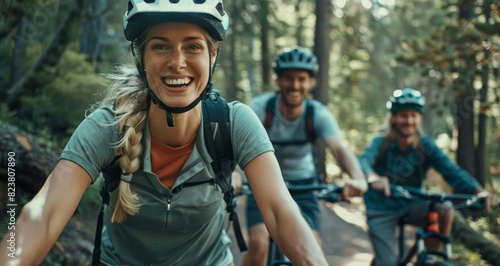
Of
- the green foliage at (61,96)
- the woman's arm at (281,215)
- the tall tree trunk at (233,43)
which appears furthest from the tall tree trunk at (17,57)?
the tall tree trunk at (233,43)

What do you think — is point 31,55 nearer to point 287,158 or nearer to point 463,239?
point 287,158

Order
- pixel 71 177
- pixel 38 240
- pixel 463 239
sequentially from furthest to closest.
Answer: pixel 463 239
pixel 71 177
pixel 38 240

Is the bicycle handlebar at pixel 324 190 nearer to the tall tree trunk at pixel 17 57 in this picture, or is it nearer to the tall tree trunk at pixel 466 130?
the tall tree trunk at pixel 17 57

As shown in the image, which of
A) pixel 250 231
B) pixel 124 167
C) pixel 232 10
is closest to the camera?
pixel 124 167

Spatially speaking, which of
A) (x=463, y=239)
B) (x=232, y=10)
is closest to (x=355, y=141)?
(x=232, y=10)

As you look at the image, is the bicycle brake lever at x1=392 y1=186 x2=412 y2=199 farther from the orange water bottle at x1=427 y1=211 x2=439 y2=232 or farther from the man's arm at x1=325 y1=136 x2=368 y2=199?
the man's arm at x1=325 y1=136 x2=368 y2=199

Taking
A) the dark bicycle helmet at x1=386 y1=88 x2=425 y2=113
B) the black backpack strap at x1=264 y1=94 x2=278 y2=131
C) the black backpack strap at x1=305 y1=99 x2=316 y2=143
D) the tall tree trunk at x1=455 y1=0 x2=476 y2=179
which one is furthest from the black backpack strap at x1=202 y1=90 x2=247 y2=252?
the tall tree trunk at x1=455 y1=0 x2=476 y2=179

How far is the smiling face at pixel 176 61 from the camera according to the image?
9.50ft

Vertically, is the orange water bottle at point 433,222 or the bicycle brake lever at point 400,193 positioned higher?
the bicycle brake lever at point 400,193

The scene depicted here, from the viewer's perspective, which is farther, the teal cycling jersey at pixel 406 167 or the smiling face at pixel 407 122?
the smiling face at pixel 407 122

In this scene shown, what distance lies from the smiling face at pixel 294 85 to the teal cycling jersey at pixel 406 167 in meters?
1.03

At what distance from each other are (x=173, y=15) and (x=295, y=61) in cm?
406

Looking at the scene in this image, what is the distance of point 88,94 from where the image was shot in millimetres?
10422

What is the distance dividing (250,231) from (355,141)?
1948cm
